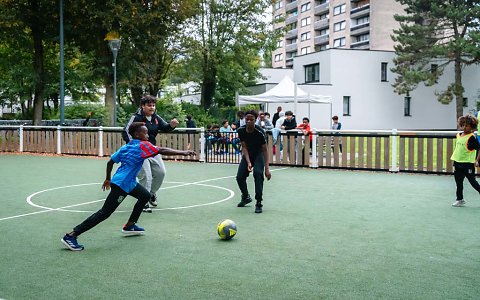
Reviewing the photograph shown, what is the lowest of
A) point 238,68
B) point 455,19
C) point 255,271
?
point 255,271

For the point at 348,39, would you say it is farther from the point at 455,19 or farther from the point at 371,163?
the point at 371,163

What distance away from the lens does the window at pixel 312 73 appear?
42.3 metres

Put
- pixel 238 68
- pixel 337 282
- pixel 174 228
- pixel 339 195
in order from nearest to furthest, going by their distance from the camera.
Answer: pixel 337 282 < pixel 174 228 < pixel 339 195 < pixel 238 68

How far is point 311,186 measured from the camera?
493 inches

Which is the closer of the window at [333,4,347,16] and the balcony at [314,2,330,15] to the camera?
the window at [333,4,347,16]

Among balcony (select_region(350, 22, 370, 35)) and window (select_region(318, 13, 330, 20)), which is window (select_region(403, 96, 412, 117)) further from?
window (select_region(318, 13, 330, 20))

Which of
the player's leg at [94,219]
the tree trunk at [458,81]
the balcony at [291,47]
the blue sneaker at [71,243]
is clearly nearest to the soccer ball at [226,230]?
the player's leg at [94,219]

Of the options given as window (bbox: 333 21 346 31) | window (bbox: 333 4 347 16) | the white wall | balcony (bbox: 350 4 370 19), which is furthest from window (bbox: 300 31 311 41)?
the white wall

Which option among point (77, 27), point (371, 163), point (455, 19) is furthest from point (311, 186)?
point (455, 19)

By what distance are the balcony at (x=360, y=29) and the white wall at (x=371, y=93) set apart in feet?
110

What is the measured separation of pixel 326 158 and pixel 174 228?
9627 mm

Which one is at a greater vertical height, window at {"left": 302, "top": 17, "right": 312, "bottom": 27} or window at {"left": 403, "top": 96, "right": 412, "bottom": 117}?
window at {"left": 302, "top": 17, "right": 312, "bottom": 27}

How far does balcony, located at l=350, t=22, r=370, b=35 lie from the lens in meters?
77.8

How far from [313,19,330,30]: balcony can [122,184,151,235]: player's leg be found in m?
84.3
